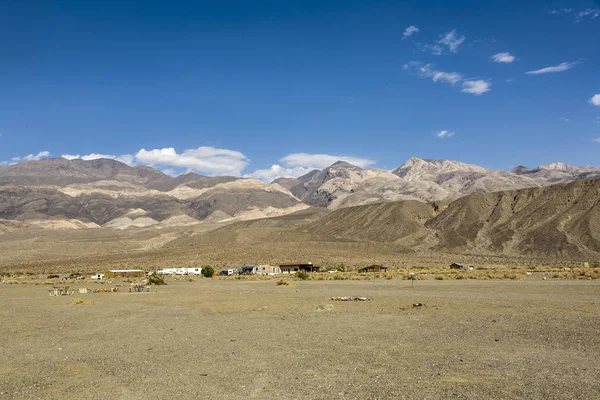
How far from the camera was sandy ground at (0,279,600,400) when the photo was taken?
10273mm

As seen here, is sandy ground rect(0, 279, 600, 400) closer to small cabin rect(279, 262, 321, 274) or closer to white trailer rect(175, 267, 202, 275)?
small cabin rect(279, 262, 321, 274)

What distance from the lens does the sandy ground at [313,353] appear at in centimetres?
1027

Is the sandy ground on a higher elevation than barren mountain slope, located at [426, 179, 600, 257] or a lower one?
lower

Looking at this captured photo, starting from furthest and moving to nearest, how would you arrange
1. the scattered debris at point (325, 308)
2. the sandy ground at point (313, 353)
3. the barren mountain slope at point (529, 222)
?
the barren mountain slope at point (529, 222) → the scattered debris at point (325, 308) → the sandy ground at point (313, 353)

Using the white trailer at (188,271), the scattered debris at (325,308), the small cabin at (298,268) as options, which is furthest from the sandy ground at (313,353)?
the white trailer at (188,271)

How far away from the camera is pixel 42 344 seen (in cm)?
1641

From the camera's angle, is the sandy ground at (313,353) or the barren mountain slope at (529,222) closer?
the sandy ground at (313,353)

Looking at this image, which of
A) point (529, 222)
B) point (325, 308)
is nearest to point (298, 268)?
point (325, 308)

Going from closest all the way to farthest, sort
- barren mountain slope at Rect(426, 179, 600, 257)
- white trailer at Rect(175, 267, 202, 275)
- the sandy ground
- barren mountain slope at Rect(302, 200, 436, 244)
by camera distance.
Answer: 1. the sandy ground
2. white trailer at Rect(175, 267, 202, 275)
3. barren mountain slope at Rect(426, 179, 600, 257)
4. barren mountain slope at Rect(302, 200, 436, 244)

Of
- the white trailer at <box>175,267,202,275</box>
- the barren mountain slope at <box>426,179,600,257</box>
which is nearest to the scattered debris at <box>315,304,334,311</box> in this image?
the white trailer at <box>175,267,202,275</box>

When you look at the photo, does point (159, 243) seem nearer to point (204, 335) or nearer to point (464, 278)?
point (464, 278)

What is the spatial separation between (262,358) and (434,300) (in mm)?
16472

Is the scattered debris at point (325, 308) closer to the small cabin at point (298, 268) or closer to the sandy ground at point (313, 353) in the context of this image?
the sandy ground at point (313, 353)

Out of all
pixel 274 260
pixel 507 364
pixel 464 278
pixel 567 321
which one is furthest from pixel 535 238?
pixel 507 364
